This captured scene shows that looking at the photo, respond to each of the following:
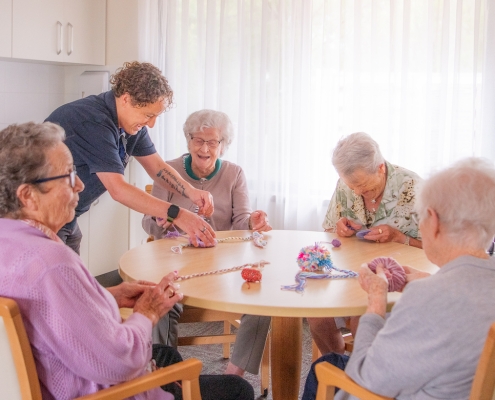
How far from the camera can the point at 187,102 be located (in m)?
4.29

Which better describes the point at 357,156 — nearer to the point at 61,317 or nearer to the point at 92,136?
the point at 92,136

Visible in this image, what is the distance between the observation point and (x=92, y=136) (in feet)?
8.57

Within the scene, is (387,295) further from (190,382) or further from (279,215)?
(279,215)

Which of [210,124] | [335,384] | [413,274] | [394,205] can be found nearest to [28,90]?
[210,124]

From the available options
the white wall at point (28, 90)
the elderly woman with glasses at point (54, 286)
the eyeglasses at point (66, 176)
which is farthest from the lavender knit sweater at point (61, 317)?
the white wall at point (28, 90)

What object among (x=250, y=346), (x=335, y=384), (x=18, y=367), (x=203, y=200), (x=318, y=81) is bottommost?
(x=250, y=346)

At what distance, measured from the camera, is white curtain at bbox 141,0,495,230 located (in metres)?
3.64

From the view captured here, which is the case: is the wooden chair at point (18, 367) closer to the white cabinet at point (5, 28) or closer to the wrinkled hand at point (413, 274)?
the wrinkled hand at point (413, 274)

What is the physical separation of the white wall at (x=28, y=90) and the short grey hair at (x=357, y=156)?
7.48 feet

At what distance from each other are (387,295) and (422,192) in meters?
0.37

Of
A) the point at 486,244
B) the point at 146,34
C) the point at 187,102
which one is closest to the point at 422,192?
the point at 486,244

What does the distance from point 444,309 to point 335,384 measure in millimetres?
352

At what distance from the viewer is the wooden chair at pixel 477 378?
1.33 meters

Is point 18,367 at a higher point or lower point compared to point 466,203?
lower
